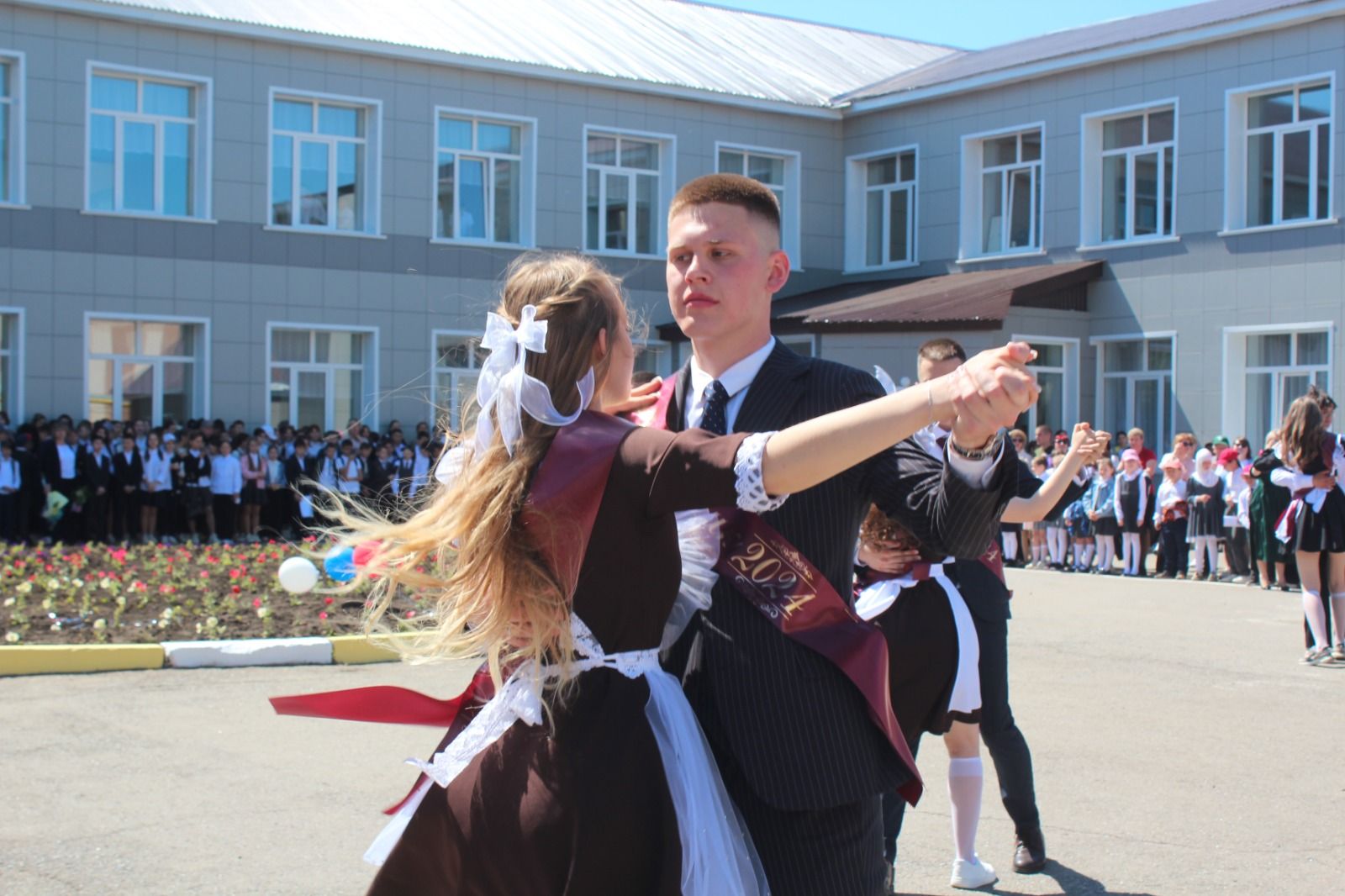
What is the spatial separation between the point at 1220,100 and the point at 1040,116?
3.60 m

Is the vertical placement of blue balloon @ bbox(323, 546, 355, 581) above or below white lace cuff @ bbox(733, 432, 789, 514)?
below

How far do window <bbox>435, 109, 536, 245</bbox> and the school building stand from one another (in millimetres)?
48

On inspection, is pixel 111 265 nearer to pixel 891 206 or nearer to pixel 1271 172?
pixel 891 206

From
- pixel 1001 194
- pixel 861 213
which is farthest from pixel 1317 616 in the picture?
pixel 861 213

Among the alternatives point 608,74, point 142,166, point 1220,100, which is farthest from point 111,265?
point 1220,100

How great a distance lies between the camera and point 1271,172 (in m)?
21.7

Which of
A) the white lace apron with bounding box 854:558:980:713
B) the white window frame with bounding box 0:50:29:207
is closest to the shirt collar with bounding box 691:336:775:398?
the white lace apron with bounding box 854:558:980:713

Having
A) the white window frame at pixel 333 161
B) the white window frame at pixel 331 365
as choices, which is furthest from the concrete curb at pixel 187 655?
the white window frame at pixel 333 161

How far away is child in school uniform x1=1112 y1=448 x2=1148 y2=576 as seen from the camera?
58.1ft

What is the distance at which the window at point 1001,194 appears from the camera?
25453mm

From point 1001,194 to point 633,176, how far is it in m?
6.82

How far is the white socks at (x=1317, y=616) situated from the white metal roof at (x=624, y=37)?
1827cm

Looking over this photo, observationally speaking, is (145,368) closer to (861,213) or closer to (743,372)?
(861,213)

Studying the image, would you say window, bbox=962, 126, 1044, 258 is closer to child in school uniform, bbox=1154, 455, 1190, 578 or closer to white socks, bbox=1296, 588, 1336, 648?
child in school uniform, bbox=1154, 455, 1190, 578
